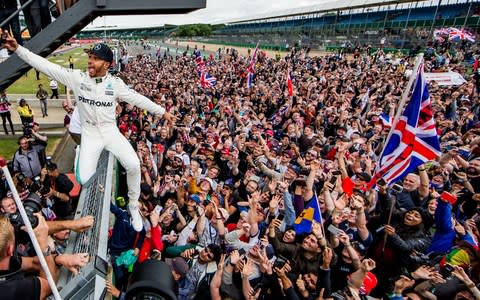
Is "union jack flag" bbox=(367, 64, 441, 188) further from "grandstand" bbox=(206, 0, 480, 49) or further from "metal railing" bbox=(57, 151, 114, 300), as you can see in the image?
"grandstand" bbox=(206, 0, 480, 49)

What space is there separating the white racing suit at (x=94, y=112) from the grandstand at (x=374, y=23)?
107ft

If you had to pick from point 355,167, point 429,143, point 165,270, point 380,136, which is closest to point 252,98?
point 380,136

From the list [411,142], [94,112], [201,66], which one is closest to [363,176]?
[411,142]

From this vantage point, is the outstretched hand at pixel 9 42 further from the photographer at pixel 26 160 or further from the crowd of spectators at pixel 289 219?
the photographer at pixel 26 160

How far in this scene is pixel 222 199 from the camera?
619cm

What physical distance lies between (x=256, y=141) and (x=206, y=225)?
4.29m

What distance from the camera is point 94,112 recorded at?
12.0 feet

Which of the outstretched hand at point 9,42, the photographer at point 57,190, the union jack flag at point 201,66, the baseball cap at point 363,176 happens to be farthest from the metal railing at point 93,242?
the union jack flag at point 201,66

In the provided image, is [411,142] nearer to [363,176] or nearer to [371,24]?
[363,176]

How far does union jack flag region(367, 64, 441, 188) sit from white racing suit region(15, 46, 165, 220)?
380 centimetres

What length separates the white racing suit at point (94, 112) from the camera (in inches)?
141

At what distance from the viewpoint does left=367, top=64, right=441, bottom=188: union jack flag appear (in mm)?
4668

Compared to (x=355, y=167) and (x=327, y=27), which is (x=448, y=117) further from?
(x=327, y=27)

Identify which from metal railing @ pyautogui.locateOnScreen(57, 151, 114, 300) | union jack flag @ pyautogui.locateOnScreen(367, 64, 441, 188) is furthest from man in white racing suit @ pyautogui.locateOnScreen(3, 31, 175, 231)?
union jack flag @ pyautogui.locateOnScreen(367, 64, 441, 188)
